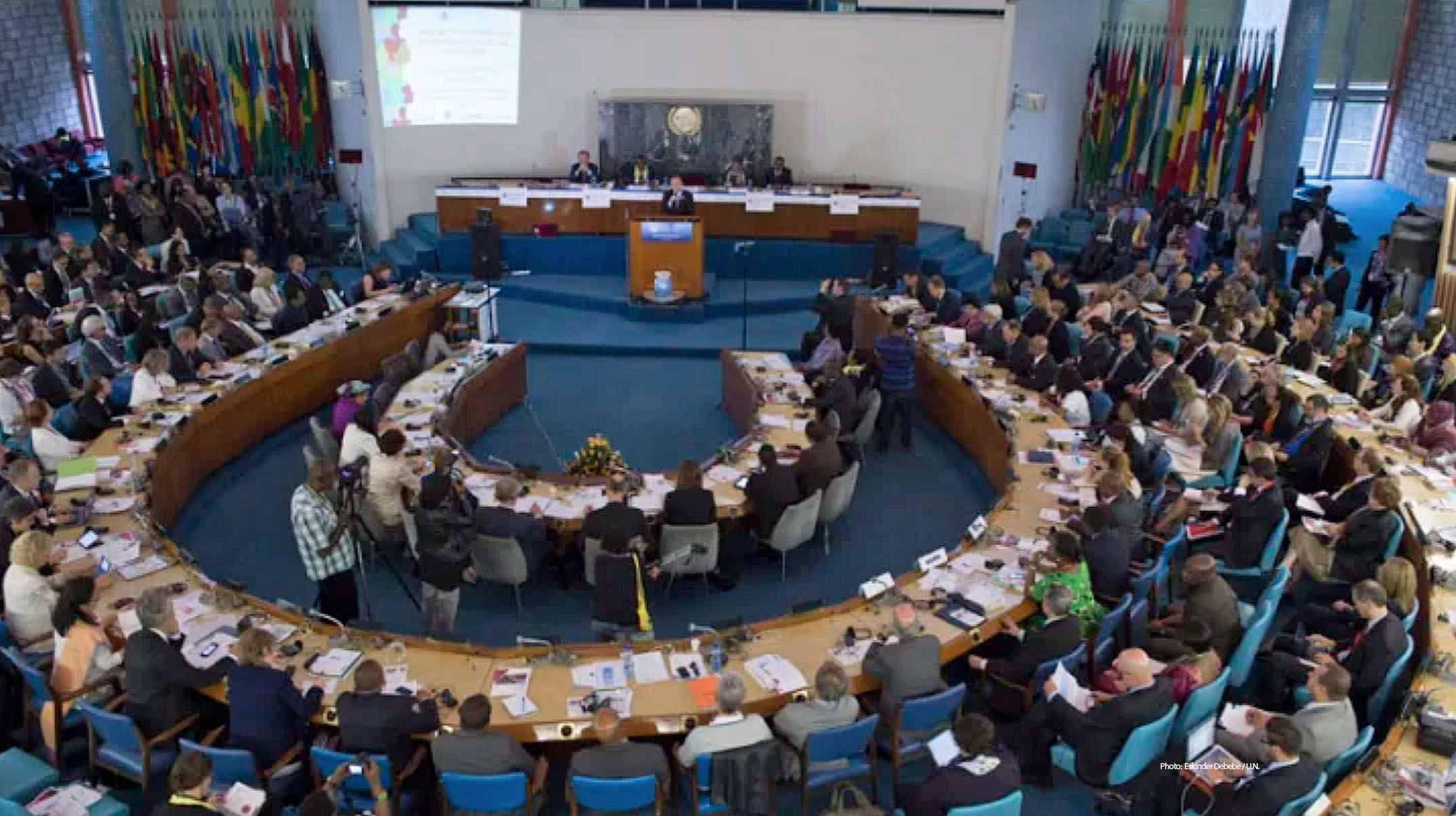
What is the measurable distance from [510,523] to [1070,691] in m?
4.58

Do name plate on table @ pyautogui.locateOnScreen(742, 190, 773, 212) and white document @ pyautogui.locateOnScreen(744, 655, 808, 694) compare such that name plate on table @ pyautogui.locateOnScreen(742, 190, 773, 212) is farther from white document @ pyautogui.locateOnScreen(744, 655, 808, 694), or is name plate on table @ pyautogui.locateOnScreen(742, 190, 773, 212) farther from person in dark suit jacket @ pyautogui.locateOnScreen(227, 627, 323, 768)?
person in dark suit jacket @ pyautogui.locateOnScreen(227, 627, 323, 768)

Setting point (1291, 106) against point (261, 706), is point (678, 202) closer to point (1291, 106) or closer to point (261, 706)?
point (1291, 106)

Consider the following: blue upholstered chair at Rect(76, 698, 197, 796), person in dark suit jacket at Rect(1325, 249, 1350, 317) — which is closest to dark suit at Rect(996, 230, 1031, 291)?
person in dark suit jacket at Rect(1325, 249, 1350, 317)

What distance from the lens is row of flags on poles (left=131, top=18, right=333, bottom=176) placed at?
866 inches

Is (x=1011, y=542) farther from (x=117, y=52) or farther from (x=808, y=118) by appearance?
(x=117, y=52)

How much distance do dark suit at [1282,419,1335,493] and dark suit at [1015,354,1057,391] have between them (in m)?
2.57

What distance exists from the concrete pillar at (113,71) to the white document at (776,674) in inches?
775

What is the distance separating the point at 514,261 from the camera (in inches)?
789

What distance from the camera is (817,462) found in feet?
34.6

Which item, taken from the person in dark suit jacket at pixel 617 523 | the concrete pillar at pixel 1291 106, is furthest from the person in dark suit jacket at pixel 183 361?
the concrete pillar at pixel 1291 106

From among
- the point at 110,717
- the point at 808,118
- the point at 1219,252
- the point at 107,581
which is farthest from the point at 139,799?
the point at 1219,252

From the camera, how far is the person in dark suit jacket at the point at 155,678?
7059 mm

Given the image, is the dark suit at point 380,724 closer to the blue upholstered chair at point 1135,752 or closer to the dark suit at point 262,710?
the dark suit at point 262,710

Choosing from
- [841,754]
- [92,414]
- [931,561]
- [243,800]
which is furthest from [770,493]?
[92,414]
